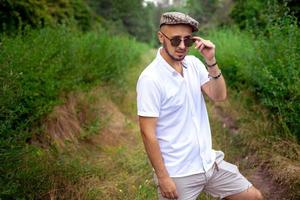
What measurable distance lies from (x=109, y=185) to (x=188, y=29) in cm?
241

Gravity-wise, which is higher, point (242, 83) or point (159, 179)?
point (159, 179)

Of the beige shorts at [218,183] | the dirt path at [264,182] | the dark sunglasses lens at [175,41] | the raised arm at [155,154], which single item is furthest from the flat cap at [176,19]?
the dirt path at [264,182]

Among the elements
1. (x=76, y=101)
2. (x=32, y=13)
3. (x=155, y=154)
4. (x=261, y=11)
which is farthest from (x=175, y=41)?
(x=32, y=13)

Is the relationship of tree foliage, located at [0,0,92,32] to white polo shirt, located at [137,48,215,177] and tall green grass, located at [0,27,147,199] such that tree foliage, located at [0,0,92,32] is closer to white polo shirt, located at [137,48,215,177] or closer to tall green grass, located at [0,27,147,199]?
tall green grass, located at [0,27,147,199]

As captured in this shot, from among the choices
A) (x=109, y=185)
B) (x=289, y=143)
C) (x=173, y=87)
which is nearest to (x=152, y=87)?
A: (x=173, y=87)

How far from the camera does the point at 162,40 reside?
290 cm

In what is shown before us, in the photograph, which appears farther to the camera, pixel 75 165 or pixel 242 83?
pixel 242 83

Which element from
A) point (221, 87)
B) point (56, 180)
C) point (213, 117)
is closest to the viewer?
point (221, 87)

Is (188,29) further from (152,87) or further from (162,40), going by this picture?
(152,87)

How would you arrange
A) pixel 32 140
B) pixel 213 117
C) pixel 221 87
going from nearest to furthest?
pixel 221 87 → pixel 32 140 → pixel 213 117

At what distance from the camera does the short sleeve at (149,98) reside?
9.00 ft

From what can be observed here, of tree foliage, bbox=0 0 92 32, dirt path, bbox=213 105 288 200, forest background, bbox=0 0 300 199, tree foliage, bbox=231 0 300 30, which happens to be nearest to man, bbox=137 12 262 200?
forest background, bbox=0 0 300 199

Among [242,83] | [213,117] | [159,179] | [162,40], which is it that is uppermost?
[162,40]

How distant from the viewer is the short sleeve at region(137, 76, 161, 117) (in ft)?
9.00
